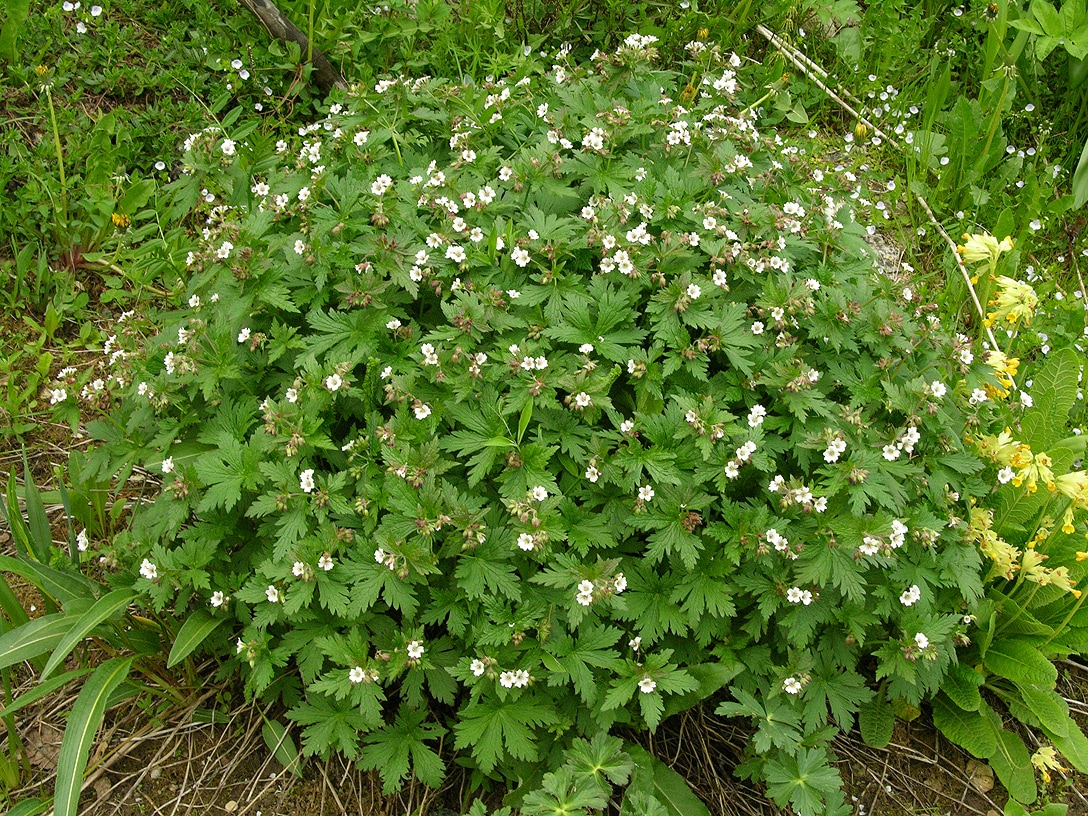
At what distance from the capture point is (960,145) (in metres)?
4.59

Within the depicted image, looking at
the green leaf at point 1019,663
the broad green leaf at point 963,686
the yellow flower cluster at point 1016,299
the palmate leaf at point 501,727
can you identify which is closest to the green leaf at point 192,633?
the palmate leaf at point 501,727

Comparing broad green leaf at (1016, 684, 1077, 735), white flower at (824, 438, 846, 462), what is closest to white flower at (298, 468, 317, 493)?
white flower at (824, 438, 846, 462)

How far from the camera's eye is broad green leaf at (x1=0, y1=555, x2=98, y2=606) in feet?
9.28

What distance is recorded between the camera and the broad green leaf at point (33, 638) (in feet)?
8.93

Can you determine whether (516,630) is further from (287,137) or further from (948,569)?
(287,137)

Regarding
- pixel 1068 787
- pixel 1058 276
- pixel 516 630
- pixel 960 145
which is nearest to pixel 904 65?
pixel 960 145

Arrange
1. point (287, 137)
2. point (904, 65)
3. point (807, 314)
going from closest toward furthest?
point (807, 314)
point (287, 137)
point (904, 65)

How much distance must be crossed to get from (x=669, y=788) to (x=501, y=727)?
62 cm

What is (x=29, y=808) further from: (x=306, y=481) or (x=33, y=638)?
(x=306, y=481)

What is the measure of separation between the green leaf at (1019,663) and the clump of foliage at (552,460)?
0.23 metres

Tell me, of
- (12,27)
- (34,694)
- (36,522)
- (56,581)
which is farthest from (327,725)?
(12,27)

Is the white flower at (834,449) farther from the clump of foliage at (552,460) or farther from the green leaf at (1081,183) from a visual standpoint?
the green leaf at (1081,183)

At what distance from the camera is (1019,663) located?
304 centimetres

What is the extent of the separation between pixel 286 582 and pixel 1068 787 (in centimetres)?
271
